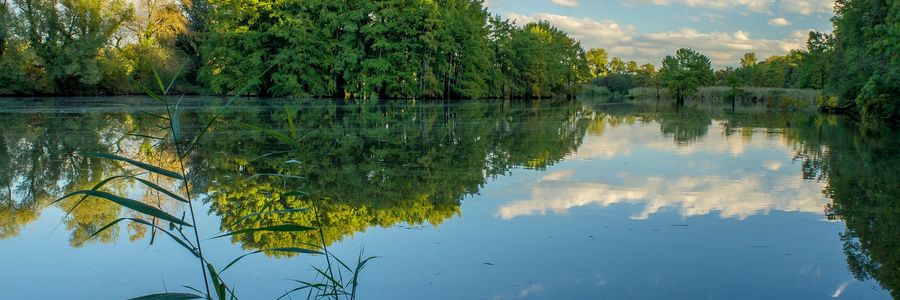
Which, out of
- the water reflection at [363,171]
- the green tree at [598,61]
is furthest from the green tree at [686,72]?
the green tree at [598,61]

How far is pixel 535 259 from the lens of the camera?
421 centimetres

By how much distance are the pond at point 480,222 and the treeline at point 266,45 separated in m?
28.2

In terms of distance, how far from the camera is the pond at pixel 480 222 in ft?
12.3

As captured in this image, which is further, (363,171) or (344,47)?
(344,47)

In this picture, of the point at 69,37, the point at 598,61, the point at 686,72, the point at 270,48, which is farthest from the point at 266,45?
the point at 598,61

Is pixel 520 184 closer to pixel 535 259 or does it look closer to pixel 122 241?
pixel 535 259

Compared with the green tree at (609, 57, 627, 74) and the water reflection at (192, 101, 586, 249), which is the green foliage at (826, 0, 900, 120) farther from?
the green tree at (609, 57, 627, 74)

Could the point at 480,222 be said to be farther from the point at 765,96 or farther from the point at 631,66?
the point at 631,66

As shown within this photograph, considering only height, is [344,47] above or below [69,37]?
below

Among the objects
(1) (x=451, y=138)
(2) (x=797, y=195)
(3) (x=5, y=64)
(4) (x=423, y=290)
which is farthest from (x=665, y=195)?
(3) (x=5, y=64)

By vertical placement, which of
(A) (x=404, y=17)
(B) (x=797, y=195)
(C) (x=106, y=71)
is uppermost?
(A) (x=404, y=17)

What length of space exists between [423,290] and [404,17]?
35874mm

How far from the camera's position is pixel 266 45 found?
4128cm

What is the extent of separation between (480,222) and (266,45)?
3860cm
